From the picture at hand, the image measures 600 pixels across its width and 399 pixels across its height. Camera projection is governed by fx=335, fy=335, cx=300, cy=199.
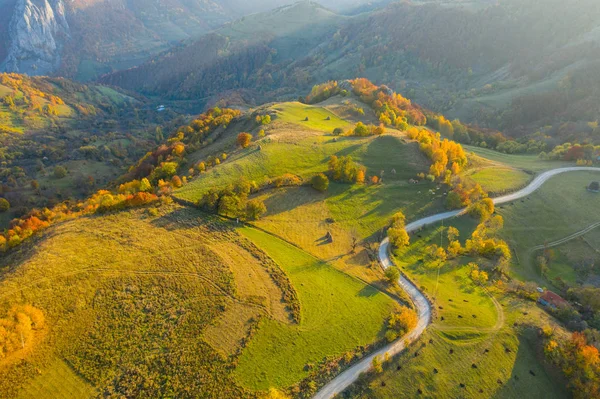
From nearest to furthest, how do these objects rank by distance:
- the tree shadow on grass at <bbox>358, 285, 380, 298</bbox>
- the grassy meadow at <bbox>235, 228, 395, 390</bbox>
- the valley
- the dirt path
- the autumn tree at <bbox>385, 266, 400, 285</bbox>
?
the valley < the grassy meadow at <bbox>235, 228, 395, 390</bbox> < the tree shadow on grass at <bbox>358, 285, 380, 298</bbox> < the autumn tree at <bbox>385, 266, 400, 285</bbox> < the dirt path

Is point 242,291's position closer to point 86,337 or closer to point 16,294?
point 86,337

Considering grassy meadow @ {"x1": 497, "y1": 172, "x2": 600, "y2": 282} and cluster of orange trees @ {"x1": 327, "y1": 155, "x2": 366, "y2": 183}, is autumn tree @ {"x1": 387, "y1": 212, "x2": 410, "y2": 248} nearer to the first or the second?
cluster of orange trees @ {"x1": 327, "y1": 155, "x2": 366, "y2": 183}

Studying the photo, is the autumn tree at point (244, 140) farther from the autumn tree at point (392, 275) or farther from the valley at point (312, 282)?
→ the autumn tree at point (392, 275)

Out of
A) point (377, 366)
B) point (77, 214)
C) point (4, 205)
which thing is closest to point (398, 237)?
point (377, 366)

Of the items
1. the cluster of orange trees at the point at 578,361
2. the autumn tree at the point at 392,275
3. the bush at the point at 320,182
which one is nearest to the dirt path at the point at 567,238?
the cluster of orange trees at the point at 578,361

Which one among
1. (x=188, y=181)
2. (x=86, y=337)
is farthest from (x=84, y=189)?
(x=86, y=337)

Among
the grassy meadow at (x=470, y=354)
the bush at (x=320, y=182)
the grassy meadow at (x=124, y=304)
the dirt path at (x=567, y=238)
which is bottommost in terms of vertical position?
the dirt path at (x=567, y=238)

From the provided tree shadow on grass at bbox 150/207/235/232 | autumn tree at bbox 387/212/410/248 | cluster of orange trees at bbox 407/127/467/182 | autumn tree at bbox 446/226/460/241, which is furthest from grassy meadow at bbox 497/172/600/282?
tree shadow on grass at bbox 150/207/235/232

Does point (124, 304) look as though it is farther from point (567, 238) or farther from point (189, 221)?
point (567, 238)

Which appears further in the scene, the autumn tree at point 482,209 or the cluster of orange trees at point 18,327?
the autumn tree at point 482,209
